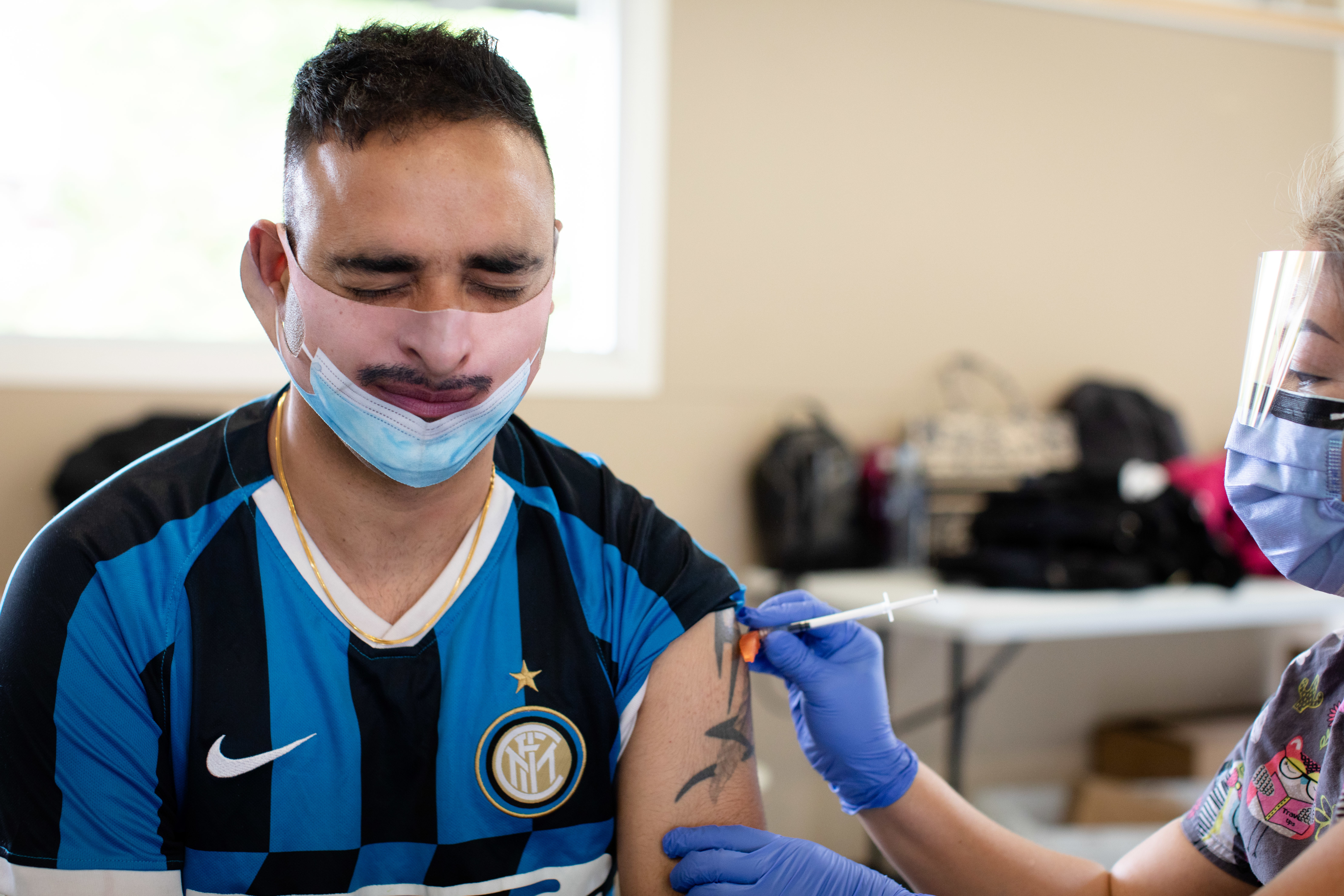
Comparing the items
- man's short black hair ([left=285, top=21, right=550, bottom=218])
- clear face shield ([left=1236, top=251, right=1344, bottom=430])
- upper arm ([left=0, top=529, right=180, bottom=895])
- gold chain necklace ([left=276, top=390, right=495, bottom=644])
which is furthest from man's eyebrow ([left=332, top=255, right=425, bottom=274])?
clear face shield ([left=1236, top=251, right=1344, bottom=430])

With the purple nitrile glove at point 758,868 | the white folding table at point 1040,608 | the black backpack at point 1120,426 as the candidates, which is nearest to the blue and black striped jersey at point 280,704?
→ the purple nitrile glove at point 758,868

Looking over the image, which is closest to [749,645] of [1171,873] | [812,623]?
[812,623]

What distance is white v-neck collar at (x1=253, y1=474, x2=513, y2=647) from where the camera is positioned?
1.09 metres

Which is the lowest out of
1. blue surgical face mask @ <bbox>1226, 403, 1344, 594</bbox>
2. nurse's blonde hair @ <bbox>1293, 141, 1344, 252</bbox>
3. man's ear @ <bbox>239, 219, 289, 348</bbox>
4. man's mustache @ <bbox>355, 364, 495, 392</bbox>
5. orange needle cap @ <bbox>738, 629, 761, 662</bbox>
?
orange needle cap @ <bbox>738, 629, 761, 662</bbox>

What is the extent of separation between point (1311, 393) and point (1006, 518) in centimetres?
176

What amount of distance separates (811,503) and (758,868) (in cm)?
178

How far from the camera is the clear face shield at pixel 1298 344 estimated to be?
0.96 m

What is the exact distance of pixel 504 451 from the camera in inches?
49.4

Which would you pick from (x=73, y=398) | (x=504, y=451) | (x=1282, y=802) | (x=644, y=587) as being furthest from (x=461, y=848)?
(x=73, y=398)

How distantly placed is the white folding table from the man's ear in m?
1.65

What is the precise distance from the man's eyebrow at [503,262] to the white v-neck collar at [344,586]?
0.33 meters

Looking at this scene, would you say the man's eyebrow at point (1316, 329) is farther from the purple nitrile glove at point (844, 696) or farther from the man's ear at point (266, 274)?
the man's ear at point (266, 274)

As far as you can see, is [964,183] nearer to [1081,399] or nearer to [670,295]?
[1081,399]

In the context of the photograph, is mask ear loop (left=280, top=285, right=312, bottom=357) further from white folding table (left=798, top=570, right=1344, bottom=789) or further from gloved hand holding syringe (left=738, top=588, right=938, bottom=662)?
white folding table (left=798, top=570, right=1344, bottom=789)
